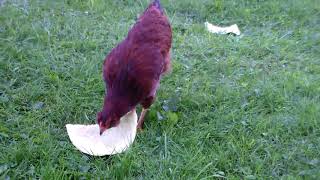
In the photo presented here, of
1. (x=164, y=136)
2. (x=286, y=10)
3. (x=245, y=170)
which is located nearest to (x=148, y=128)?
(x=164, y=136)

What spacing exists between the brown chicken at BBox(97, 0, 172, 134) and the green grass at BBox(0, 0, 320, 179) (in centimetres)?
31

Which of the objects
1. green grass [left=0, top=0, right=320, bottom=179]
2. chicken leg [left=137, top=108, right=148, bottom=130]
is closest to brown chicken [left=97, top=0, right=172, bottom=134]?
chicken leg [left=137, top=108, right=148, bottom=130]

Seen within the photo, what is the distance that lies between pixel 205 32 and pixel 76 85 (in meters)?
2.01

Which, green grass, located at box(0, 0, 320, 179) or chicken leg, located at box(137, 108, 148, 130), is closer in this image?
green grass, located at box(0, 0, 320, 179)

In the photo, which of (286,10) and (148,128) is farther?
(286,10)

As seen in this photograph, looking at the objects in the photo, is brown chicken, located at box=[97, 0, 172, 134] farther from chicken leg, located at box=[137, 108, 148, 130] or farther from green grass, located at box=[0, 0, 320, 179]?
green grass, located at box=[0, 0, 320, 179]

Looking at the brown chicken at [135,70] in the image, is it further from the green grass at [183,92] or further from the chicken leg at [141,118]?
the green grass at [183,92]

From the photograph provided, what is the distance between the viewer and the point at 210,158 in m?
3.43

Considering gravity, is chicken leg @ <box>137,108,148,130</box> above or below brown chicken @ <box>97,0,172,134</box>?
below

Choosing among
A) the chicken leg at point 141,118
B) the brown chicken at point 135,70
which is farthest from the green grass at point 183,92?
the brown chicken at point 135,70

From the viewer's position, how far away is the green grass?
3355mm

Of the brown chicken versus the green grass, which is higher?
the brown chicken

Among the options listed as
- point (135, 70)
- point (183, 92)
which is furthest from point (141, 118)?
point (183, 92)

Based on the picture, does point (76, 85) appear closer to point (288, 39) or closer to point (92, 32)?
point (92, 32)
